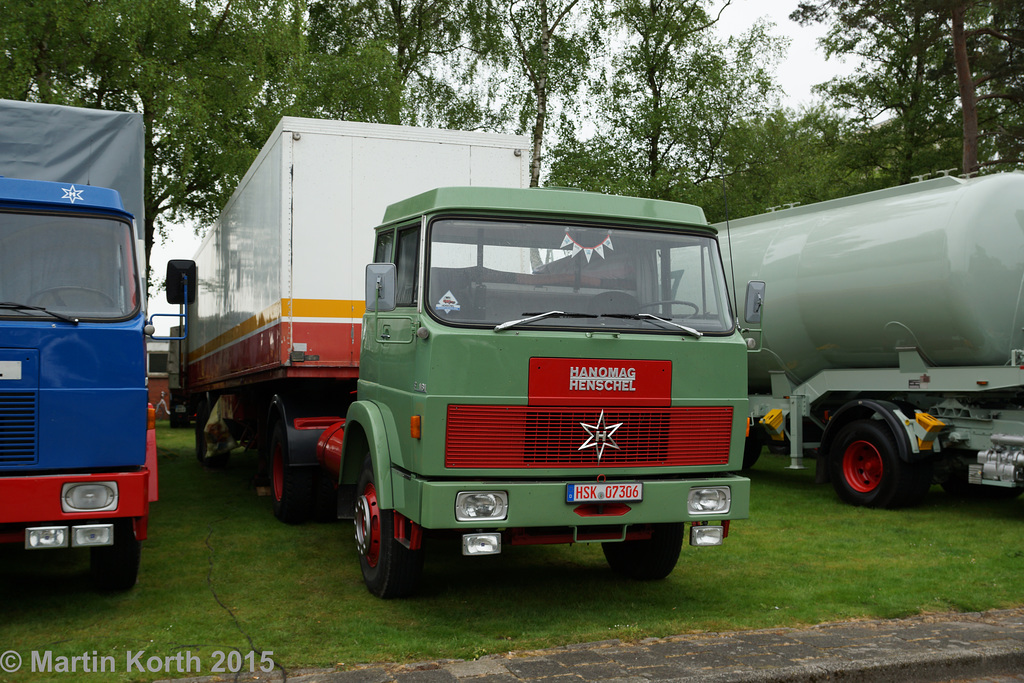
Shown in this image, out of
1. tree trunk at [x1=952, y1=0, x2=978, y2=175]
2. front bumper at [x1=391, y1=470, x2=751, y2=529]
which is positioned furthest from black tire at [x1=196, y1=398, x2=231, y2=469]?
tree trunk at [x1=952, y1=0, x2=978, y2=175]

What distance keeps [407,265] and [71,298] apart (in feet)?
7.06

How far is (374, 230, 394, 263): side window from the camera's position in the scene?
6559mm

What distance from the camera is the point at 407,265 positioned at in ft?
19.9

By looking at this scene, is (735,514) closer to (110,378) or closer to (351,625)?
(351,625)

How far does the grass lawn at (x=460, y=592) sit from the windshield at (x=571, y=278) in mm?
1864

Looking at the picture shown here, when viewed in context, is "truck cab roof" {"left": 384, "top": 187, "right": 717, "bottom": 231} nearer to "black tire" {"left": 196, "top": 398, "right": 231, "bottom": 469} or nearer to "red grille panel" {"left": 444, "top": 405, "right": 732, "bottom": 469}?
"red grille panel" {"left": 444, "top": 405, "right": 732, "bottom": 469}

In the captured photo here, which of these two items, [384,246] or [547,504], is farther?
[384,246]

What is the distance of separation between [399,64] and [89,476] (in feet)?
85.6

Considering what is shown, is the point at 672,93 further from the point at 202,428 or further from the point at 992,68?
the point at 202,428

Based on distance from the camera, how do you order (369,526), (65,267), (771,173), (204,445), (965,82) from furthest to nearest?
(771,173) < (965,82) < (204,445) < (369,526) < (65,267)

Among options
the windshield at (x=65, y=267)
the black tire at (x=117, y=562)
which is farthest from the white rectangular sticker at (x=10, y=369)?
the black tire at (x=117, y=562)

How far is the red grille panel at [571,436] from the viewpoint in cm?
533

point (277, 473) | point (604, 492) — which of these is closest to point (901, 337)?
point (604, 492)

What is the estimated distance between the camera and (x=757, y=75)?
29172 mm
